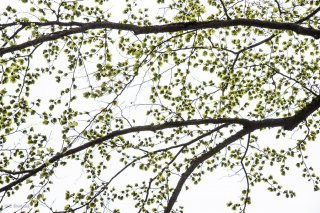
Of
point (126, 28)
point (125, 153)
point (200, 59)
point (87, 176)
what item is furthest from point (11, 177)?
point (200, 59)

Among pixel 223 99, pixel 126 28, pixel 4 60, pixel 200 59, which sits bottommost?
pixel 4 60

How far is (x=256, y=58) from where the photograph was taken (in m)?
9.47

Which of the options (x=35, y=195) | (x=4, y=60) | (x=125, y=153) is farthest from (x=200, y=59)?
(x=35, y=195)

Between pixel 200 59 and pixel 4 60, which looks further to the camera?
pixel 200 59

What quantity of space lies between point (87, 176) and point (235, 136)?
386cm

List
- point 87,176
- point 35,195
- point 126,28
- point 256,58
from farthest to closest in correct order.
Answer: point 256,58 < point 87,176 < point 35,195 < point 126,28

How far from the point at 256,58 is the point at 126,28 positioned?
5.15 metres

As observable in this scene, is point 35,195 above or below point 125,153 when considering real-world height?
below

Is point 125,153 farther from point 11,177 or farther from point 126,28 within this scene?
point 126,28

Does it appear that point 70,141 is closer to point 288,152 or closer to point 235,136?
point 235,136

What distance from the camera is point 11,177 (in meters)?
6.04

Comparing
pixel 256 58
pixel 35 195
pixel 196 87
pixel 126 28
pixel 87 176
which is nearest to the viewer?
pixel 126 28

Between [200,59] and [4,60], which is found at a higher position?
[200,59]

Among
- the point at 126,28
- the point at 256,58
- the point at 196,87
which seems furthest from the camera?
the point at 256,58
